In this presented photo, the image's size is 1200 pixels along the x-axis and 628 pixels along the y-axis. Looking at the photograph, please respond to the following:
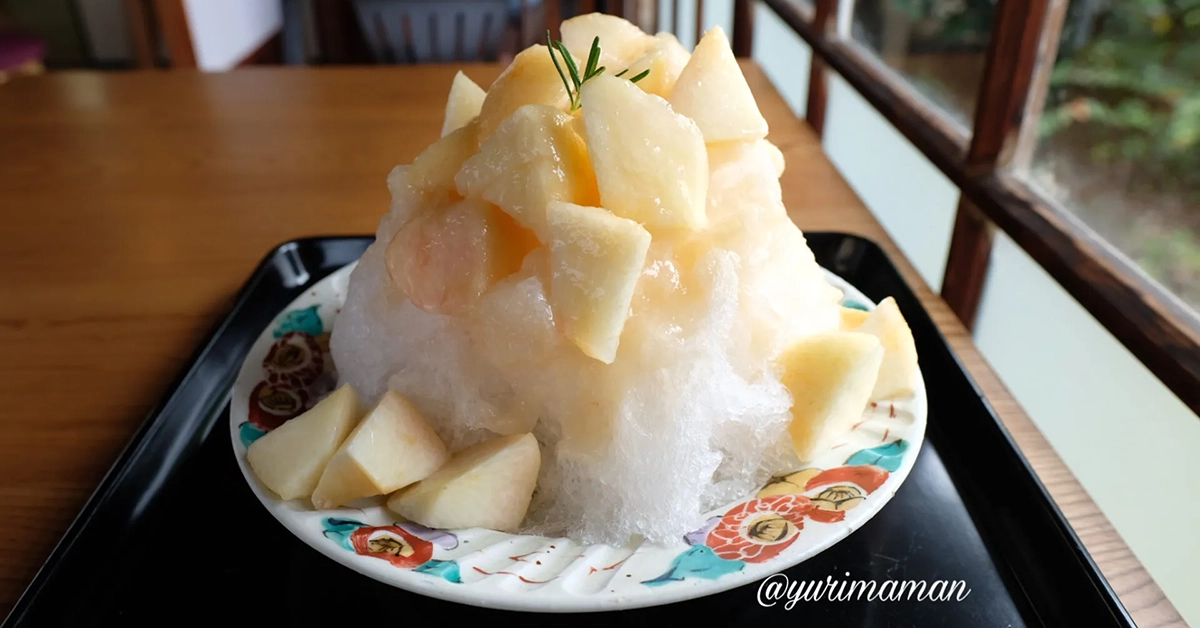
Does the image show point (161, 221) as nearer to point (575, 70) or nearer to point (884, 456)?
point (575, 70)

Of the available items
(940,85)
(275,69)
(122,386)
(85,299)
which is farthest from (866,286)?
(275,69)

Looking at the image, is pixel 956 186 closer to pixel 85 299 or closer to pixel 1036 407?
pixel 1036 407

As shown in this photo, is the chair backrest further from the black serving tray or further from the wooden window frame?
the black serving tray

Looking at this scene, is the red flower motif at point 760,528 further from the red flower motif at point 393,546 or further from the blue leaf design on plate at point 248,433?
the blue leaf design on plate at point 248,433

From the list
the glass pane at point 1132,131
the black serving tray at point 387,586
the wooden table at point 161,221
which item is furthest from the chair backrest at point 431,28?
the black serving tray at point 387,586

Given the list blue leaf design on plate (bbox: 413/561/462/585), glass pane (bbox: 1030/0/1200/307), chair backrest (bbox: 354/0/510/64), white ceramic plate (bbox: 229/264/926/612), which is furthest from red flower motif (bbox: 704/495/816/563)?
chair backrest (bbox: 354/0/510/64)

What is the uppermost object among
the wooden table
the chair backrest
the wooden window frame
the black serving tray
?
the wooden window frame

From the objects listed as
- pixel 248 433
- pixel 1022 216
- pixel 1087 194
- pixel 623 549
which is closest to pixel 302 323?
pixel 248 433
